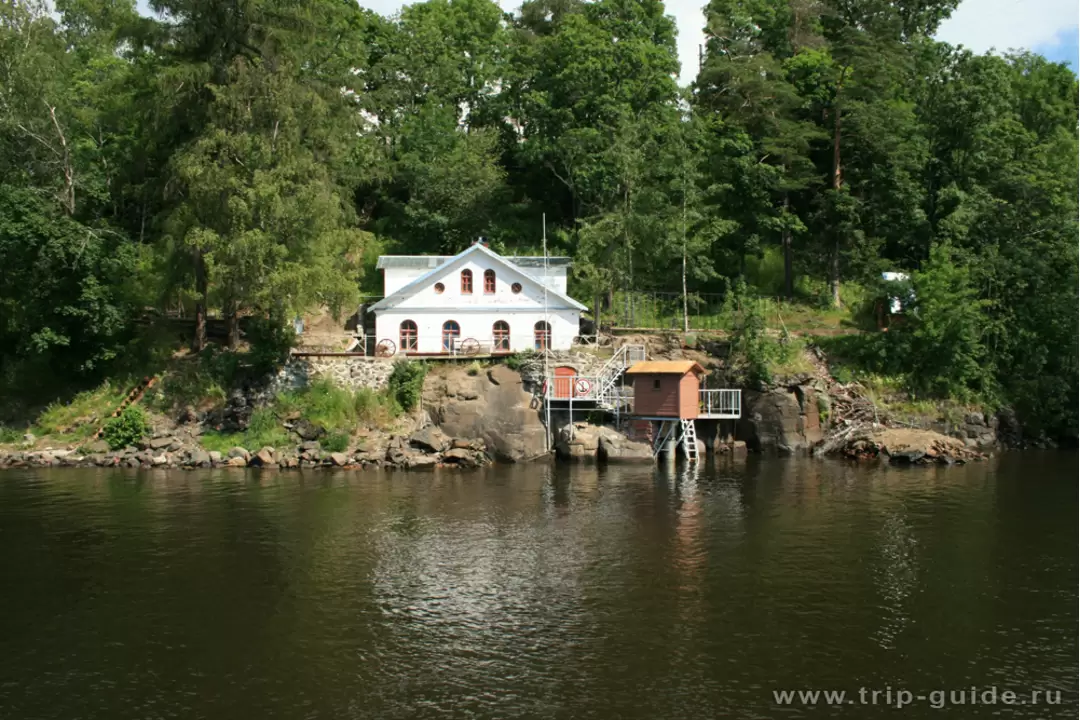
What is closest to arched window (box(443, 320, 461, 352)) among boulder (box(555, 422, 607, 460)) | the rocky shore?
the rocky shore

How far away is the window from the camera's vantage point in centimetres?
5606

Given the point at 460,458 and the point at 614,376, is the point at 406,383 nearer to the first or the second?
the point at 460,458

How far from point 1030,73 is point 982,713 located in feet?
244

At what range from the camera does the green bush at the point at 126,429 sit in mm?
47531

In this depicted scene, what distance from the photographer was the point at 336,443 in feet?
155

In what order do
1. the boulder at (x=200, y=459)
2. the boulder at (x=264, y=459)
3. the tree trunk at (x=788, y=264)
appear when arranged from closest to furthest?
the boulder at (x=264, y=459) → the boulder at (x=200, y=459) → the tree trunk at (x=788, y=264)

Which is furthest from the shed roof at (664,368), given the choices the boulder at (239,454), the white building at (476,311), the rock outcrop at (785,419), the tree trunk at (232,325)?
the tree trunk at (232,325)

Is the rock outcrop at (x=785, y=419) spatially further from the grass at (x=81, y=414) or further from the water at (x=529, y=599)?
the grass at (x=81, y=414)

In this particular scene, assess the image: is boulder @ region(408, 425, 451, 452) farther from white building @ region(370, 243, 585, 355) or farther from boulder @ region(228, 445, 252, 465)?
white building @ region(370, 243, 585, 355)

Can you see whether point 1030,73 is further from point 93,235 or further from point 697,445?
point 93,235

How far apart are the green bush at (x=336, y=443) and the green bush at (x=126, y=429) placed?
9180mm

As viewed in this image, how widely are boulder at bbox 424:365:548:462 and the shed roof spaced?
5.51 meters

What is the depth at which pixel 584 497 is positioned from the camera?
3822cm

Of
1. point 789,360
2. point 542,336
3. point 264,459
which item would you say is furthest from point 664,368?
point 264,459
